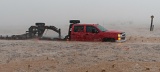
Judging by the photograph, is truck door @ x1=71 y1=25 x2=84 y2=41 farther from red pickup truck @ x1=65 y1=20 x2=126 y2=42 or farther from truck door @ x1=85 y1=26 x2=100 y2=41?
truck door @ x1=85 y1=26 x2=100 y2=41

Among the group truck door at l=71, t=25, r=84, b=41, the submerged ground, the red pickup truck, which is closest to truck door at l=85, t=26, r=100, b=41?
the red pickup truck

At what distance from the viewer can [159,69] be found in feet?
40.5

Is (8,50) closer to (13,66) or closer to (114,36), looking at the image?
(13,66)

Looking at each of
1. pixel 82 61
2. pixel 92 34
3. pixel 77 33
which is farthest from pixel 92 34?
pixel 82 61

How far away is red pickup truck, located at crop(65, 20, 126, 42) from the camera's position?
21.9 m

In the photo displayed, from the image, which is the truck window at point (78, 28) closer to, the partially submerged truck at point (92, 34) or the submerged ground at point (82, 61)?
the partially submerged truck at point (92, 34)

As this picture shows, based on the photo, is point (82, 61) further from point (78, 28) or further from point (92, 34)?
point (78, 28)

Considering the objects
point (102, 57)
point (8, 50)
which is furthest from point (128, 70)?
point (8, 50)

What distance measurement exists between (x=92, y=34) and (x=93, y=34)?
8cm

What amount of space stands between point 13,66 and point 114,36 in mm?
10172

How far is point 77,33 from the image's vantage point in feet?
75.6

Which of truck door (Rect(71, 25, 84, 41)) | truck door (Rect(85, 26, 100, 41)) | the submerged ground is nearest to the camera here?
the submerged ground

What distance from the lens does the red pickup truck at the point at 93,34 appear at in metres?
21.9

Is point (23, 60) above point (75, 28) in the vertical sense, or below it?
below
